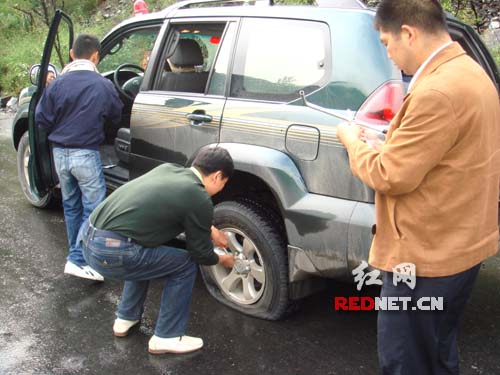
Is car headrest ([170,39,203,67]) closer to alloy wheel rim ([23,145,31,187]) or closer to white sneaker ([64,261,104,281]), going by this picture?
white sneaker ([64,261,104,281])

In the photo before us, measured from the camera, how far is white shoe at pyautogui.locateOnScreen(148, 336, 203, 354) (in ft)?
10.3

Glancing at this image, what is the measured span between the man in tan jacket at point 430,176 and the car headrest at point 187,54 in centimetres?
240

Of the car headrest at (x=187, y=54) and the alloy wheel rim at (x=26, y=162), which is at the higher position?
the car headrest at (x=187, y=54)

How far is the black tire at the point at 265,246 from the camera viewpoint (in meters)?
3.26

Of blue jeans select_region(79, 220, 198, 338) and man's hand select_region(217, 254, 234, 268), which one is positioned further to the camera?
man's hand select_region(217, 254, 234, 268)

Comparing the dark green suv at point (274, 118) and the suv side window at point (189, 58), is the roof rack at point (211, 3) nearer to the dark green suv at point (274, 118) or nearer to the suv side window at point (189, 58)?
the dark green suv at point (274, 118)

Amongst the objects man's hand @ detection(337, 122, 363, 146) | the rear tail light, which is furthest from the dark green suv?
man's hand @ detection(337, 122, 363, 146)

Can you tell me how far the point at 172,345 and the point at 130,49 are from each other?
3086 millimetres

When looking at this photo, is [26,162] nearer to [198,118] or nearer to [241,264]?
[198,118]

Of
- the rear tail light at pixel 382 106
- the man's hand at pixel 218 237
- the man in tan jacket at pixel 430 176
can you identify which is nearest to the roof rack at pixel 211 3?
the rear tail light at pixel 382 106

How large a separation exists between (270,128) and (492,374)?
1796 mm

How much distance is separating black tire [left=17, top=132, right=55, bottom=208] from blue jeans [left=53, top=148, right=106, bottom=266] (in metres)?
1.28

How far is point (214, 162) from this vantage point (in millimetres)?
2920

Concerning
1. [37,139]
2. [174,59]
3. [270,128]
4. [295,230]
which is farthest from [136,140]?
[295,230]
